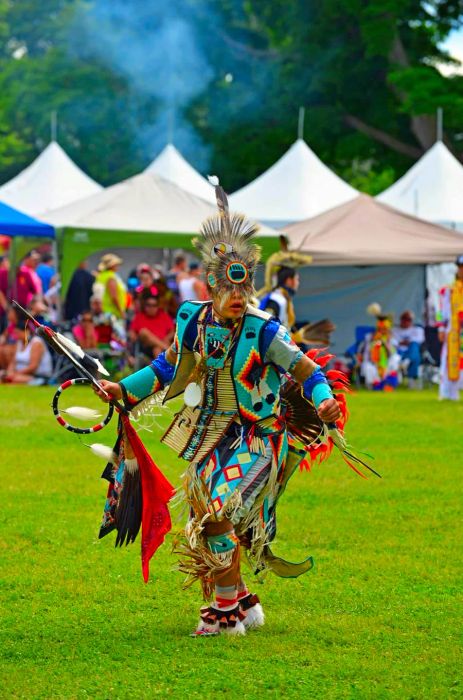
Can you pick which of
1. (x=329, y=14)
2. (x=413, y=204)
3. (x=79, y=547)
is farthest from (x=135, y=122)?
(x=79, y=547)

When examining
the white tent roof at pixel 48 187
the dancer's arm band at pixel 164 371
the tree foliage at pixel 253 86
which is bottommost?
the dancer's arm band at pixel 164 371

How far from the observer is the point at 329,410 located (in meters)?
5.08

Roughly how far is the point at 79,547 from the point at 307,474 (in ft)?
10.2

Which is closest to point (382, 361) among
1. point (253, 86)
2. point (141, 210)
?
point (141, 210)

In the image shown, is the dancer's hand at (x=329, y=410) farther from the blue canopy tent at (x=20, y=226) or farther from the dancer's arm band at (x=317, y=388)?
the blue canopy tent at (x=20, y=226)

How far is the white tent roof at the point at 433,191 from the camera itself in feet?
74.0

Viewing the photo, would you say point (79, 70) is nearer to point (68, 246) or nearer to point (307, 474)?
point (68, 246)

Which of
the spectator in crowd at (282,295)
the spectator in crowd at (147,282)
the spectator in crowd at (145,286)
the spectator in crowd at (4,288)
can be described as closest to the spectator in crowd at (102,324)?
the spectator in crowd at (145,286)

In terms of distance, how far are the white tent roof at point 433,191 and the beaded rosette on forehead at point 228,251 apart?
56.1 feet

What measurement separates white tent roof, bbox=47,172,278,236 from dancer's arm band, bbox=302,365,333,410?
1283 centimetres

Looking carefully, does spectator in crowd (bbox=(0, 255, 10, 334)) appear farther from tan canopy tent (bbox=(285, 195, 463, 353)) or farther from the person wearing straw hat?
the person wearing straw hat

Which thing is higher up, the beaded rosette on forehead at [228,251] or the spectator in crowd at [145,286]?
the beaded rosette on forehead at [228,251]

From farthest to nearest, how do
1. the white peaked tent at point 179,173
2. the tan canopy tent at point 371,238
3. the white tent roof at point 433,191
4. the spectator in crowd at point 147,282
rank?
the white peaked tent at point 179,173, the white tent roof at point 433,191, the tan canopy tent at point 371,238, the spectator in crowd at point 147,282

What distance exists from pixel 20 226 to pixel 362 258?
4.85 meters
